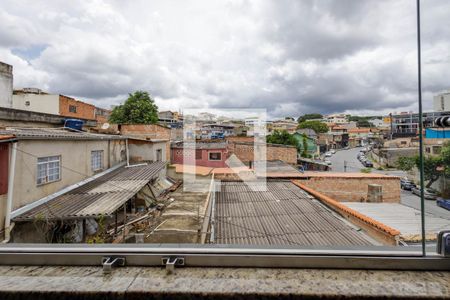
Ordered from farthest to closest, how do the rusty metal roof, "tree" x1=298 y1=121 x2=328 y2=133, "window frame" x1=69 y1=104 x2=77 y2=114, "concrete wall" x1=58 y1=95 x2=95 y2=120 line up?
"tree" x1=298 y1=121 x2=328 y2=133 < "window frame" x1=69 y1=104 x2=77 y2=114 < "concrete wall" x1=58 y1=95 x2=95 y2=120 < the rusty metal roof

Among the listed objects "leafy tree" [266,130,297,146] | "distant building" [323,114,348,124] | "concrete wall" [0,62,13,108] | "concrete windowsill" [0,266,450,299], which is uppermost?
"distant building" [323,114,348,124]

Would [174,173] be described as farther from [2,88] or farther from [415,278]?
[415,278]

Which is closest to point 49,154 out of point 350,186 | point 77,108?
point 350,186

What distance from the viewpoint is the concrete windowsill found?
696mm

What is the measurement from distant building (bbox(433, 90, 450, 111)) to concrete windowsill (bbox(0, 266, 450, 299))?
594mm

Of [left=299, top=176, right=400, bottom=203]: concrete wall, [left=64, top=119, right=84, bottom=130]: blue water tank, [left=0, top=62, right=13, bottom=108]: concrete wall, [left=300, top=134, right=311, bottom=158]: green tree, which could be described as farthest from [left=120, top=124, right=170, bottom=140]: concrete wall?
[left=300, top=134, right=311, bottom=158]: green tree

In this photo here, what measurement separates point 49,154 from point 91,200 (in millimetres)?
1555

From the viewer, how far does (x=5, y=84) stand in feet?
29.0

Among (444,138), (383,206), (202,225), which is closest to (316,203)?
(383,206)

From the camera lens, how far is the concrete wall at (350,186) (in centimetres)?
830

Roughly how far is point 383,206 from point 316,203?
1931 mm

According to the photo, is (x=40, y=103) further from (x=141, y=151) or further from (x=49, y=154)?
(x=49, y=154)

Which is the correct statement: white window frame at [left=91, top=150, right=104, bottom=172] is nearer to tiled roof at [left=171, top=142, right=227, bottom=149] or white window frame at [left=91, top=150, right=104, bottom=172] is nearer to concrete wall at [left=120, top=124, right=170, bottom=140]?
concrete wall at [left=120, top=124, right=170, bottom=140]

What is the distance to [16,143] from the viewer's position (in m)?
4.01
